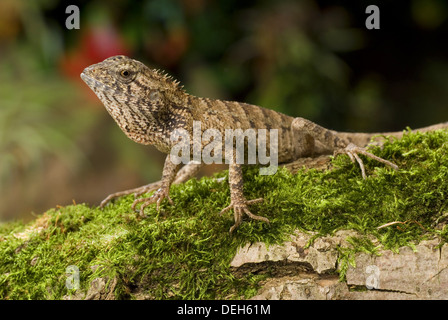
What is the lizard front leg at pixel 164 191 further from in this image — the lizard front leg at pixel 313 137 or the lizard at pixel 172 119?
the lizard front leg at pixel 313 137

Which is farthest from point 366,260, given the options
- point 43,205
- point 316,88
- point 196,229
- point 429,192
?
point 43,205

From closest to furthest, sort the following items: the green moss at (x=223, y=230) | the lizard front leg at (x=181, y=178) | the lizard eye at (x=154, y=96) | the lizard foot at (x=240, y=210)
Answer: the green moss at (x=223, y=230) < the lizard foot at (x=240, y=210) < the lizard eye at (x=154, y=96) < the lizard front leg at (x=181, y=178)

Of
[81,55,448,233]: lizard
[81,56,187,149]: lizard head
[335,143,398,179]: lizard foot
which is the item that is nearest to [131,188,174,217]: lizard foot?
[81,55,448,233]: lizard

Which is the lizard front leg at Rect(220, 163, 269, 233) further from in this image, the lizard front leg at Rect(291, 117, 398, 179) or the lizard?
Answer: the lizard front leg at Rect(291, 117, 398, 179)

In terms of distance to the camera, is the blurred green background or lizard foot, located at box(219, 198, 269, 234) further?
the blurred green background

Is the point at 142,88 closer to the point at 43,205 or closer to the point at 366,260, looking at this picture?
the point at 366,260

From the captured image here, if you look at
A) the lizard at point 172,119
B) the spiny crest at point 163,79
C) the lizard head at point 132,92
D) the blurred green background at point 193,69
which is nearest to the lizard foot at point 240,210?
the lizard at point 172,119
